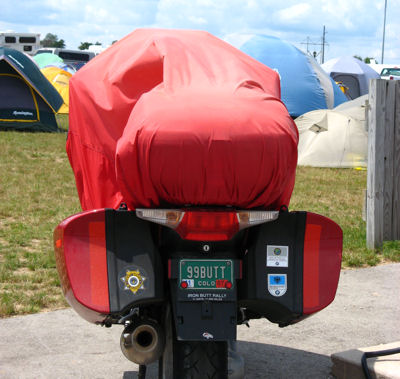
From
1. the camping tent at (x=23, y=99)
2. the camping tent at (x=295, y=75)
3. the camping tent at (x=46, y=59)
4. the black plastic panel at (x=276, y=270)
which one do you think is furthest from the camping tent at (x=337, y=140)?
the camping tent at (x=46, y=59)

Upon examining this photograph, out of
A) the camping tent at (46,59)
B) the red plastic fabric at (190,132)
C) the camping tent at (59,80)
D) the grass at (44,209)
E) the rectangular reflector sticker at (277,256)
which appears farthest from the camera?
the camping tent at (46,59)

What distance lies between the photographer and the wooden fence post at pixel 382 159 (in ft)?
24.7

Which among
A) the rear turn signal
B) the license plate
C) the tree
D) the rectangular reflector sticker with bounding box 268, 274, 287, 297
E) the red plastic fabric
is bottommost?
the tree

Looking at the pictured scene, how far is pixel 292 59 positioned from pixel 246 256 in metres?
17.2

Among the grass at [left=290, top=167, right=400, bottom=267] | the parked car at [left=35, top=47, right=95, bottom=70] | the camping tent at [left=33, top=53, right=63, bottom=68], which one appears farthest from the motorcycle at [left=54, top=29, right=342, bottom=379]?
the parked car at [left=35, top=47, right=95, bottom=70]

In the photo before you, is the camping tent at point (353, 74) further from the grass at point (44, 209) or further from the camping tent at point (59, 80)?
the grass at point (44, 209)

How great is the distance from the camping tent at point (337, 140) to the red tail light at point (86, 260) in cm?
1196

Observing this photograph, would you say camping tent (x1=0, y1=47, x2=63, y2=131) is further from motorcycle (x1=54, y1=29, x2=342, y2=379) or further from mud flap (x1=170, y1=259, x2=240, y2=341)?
mud flap (x1=170, y1=259, x2=240, y2=341)

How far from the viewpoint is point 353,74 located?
28.7m

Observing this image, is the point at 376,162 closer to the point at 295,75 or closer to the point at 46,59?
the point at 295,75

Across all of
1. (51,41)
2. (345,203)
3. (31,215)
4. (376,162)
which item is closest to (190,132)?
(376,162)

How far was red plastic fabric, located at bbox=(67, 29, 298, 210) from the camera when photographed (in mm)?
2914

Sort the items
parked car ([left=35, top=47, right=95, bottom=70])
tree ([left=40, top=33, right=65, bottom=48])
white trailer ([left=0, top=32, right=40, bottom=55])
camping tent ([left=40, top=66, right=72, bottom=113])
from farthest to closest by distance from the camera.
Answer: tree ([left=40, top=33, right=65, bottom=48]) < white trailer ([left=0, top=32, right=40, bottom=55]) < parked car ([left=35, top=47, right=95, bottom=70]) < camping tent ([left=40, top=66, right=72, bottom=113])

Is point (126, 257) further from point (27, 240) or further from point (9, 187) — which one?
point (9, 187)
